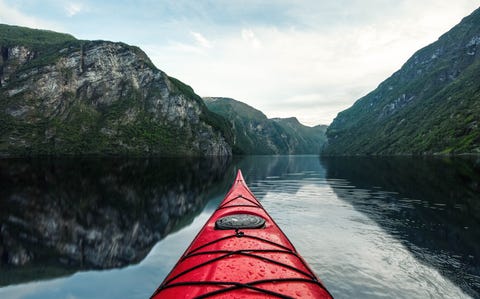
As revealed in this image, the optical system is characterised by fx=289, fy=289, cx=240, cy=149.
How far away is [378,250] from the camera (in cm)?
1631

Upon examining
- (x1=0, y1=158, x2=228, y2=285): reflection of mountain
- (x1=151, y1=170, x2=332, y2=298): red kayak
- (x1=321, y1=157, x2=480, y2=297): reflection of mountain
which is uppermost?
(x1=151, y1=170, x2=332, y2=298): red kayak

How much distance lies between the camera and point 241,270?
729 cm

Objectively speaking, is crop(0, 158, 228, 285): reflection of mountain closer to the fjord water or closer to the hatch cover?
the fjord water

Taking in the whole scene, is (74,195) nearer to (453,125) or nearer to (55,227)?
(55,227)

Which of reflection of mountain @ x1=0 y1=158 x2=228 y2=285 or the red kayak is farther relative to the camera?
reflection of mountain @ x1=0 y1=158 x2=228 y2=285

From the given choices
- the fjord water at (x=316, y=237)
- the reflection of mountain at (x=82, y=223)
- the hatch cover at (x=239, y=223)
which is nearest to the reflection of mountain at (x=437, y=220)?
the fjord water at (x=316, y=237)

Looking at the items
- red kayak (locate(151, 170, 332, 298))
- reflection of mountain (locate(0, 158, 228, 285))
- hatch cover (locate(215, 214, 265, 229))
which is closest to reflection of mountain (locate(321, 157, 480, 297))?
red kayak (locate(151, 170, 332, 298))

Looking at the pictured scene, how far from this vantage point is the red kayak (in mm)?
6206

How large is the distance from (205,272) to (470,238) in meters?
18.3

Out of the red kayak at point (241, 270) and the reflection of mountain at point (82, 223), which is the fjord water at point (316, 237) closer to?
the reflection of mountain at point (82, 223)

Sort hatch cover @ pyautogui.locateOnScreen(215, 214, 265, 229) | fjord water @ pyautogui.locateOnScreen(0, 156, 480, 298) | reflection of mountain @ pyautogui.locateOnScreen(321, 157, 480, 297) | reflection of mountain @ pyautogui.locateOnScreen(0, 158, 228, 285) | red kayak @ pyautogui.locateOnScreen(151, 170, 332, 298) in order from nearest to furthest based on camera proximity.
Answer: red kayak @ pyautogui.locateOnScreen(151, 170, 332, 298), hatch cover @ pyautogui.locateOnScreen(215, 214, 265, 229), fjord water @ pyautogui.locateOnScreen(0, 156, 480, 298), reflection of mountain @ pyautogui.locateOnScreen(321, 157, 480, 297), reflection of mountain @ pyautogui.locateOnScreen(0, 158, 228, 285)

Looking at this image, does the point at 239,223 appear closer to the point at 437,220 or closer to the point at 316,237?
the point at 316,237

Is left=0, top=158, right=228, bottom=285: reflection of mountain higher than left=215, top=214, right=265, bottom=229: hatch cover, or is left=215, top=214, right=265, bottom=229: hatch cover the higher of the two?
left=215, top=214, right=265, bottom=229: hatch cover

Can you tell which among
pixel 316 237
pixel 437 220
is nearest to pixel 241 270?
pixel 316 237
